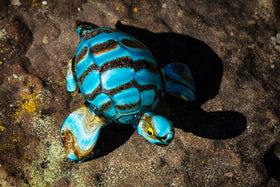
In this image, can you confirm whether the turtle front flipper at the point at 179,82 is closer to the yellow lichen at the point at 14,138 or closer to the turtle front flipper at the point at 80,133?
the turtle front flipper at the point at 80,133

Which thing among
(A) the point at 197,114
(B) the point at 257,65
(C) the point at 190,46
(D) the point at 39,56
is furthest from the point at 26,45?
(B) the point at 257,65

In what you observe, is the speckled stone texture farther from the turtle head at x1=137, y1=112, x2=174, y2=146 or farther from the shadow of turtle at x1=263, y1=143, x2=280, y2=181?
the turtle head at x1=137, y1=112, x2=174, y2=146

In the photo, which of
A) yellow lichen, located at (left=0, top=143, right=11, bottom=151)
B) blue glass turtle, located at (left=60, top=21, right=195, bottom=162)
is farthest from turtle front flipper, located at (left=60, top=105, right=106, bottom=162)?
yellow lichen, located at (left=0, top=143, right=11, bottom=151)

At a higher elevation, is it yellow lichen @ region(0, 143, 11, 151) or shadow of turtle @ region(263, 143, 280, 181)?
shadow of turtle @ region(263, 143, 280, 181)

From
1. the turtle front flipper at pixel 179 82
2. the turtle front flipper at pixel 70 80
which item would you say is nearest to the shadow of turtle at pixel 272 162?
the turtle front flipper at pixel 179 82

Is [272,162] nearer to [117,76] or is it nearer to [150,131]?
[150,131]

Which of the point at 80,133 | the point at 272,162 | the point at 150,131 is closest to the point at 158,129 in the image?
the point at 150,131
